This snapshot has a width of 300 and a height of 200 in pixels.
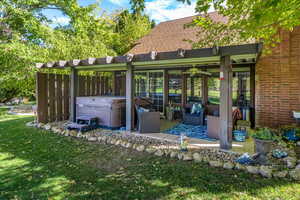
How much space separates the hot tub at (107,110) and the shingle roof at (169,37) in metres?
3.67

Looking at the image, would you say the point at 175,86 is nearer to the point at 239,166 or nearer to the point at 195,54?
the point at 195,54

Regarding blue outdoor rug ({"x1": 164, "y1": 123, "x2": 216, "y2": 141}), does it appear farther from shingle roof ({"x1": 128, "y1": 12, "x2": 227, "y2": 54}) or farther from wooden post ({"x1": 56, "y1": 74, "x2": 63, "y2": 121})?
wooden post ({"x1": 56, "y1": 74, "x2": 63, "y2": 121})

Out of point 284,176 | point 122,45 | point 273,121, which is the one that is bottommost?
point 284,176

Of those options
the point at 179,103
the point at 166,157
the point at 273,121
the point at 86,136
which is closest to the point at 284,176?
the point at 166,157

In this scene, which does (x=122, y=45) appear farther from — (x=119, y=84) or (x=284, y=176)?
(x=284, y=176)

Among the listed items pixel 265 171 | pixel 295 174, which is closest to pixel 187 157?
pixel 265 171

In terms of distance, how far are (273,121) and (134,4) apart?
20.3ft

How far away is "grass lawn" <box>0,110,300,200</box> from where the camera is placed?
262 centimetres

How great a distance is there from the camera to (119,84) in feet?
33.6

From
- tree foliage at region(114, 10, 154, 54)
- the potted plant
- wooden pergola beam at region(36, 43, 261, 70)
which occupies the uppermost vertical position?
tree foliage at region(114, 10, 154, 54)

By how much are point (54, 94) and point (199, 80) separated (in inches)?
243

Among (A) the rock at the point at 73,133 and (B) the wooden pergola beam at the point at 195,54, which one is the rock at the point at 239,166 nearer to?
(B) the wooden pergola beam at the point at 195,54

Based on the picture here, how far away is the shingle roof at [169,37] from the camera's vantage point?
8442 mm

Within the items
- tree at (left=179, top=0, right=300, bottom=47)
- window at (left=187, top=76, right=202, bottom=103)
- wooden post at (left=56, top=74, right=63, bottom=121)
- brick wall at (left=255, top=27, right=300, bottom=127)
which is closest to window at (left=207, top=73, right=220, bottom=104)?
window at (left=187, top=76, right=202, bottom=103)
